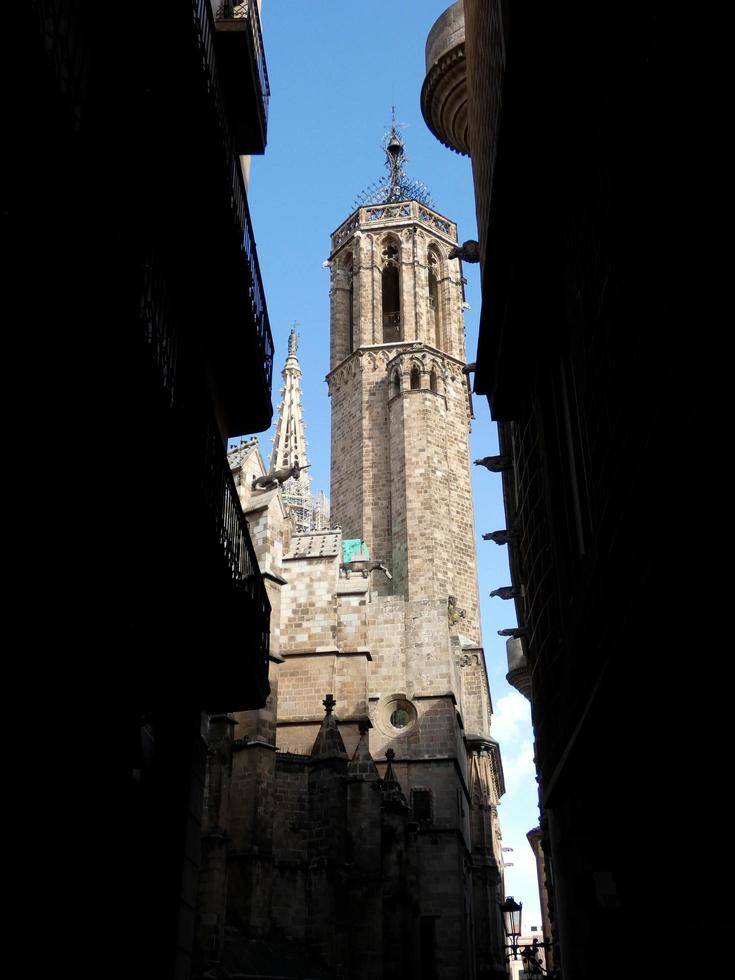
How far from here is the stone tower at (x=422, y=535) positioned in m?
26.2

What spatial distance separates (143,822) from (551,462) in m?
4.38

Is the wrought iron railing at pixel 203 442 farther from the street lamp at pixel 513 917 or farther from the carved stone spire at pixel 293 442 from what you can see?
the carved stone spire at pixel 293 442

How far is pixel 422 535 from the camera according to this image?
32688 mm

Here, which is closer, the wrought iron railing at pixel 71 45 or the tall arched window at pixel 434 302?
the wrought iron railing at pixel 71 45

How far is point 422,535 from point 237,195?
2369cm

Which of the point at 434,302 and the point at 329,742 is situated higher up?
the point at 434,302

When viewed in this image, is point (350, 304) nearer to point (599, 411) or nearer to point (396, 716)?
point (396, 716)

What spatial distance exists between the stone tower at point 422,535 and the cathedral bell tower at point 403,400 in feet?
0.20

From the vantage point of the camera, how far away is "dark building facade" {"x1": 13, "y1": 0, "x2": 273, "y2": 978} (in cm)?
470

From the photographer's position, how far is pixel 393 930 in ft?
68.0

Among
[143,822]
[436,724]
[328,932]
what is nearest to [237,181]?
[143,822]

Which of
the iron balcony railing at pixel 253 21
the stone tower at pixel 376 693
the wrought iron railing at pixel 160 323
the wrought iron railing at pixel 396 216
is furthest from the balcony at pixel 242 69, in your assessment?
the wrought iron railing at pixel 396 216

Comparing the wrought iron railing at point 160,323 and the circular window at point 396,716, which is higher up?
the circular window at point 396,716

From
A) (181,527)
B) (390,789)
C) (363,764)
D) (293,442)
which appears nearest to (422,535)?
(390,789)
